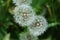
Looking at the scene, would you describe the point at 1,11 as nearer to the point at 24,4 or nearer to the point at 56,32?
the point at 24,4

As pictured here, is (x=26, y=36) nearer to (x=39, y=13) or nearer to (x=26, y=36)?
(x=26, y=36)

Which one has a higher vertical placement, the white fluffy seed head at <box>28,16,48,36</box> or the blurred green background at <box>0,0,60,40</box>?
the blurred green background at <box>0,0,60,40</box>

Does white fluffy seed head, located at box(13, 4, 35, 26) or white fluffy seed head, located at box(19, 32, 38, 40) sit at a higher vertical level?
white fluffy seed head, located at box(13, 4, 35, 26)

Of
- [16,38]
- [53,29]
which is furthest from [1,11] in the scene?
[53,29]

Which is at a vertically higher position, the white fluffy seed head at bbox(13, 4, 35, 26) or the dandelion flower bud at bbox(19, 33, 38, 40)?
the white fluffy seed head at bbox(13, 4, 35, 26)
